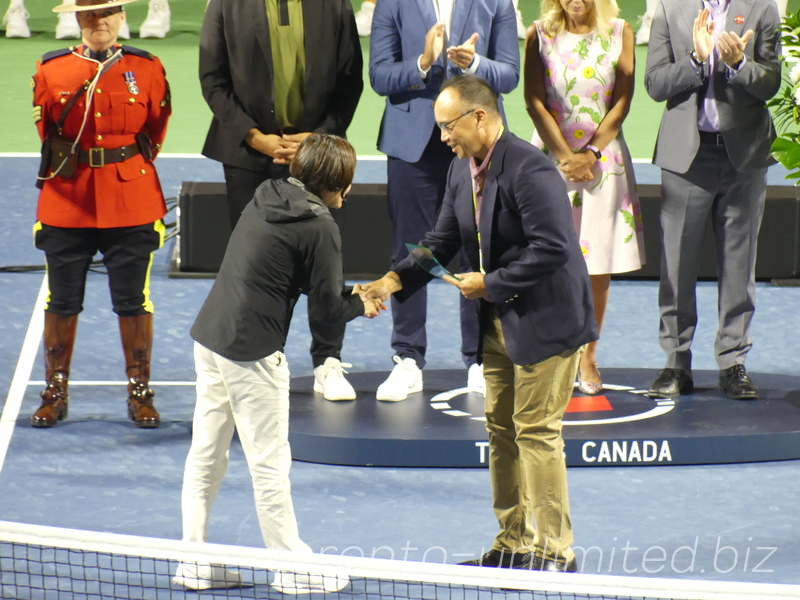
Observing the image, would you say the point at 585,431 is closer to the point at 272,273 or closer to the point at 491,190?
the point at 491,190

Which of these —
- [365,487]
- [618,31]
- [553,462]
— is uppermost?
[618,31]

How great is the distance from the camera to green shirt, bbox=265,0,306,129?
5746 millimetres

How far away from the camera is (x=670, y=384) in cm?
596

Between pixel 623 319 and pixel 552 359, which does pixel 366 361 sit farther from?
pixel 552 359

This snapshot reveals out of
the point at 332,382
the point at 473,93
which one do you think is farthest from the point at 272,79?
the point at 473,93

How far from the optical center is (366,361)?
6949mm

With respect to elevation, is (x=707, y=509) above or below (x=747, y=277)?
below

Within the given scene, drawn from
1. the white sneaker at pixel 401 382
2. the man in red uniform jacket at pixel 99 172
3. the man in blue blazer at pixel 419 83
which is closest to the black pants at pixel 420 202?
the man in blue blazer at pixel 419 83

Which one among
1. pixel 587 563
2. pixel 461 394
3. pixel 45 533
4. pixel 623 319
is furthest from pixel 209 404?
pixel 623 319

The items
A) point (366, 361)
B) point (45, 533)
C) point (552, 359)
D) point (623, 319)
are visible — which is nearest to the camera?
point (45, 533)

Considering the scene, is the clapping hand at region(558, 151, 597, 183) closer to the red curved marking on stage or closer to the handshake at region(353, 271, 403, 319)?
the red curved marking on stage

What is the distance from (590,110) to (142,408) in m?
2.46

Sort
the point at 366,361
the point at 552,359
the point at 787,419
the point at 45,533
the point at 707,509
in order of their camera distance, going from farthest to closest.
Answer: the point at 366,361, the point at 787,419, the point at 707,509, the point at 552,359, the point at 45,533

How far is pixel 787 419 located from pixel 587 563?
5.28 ft
